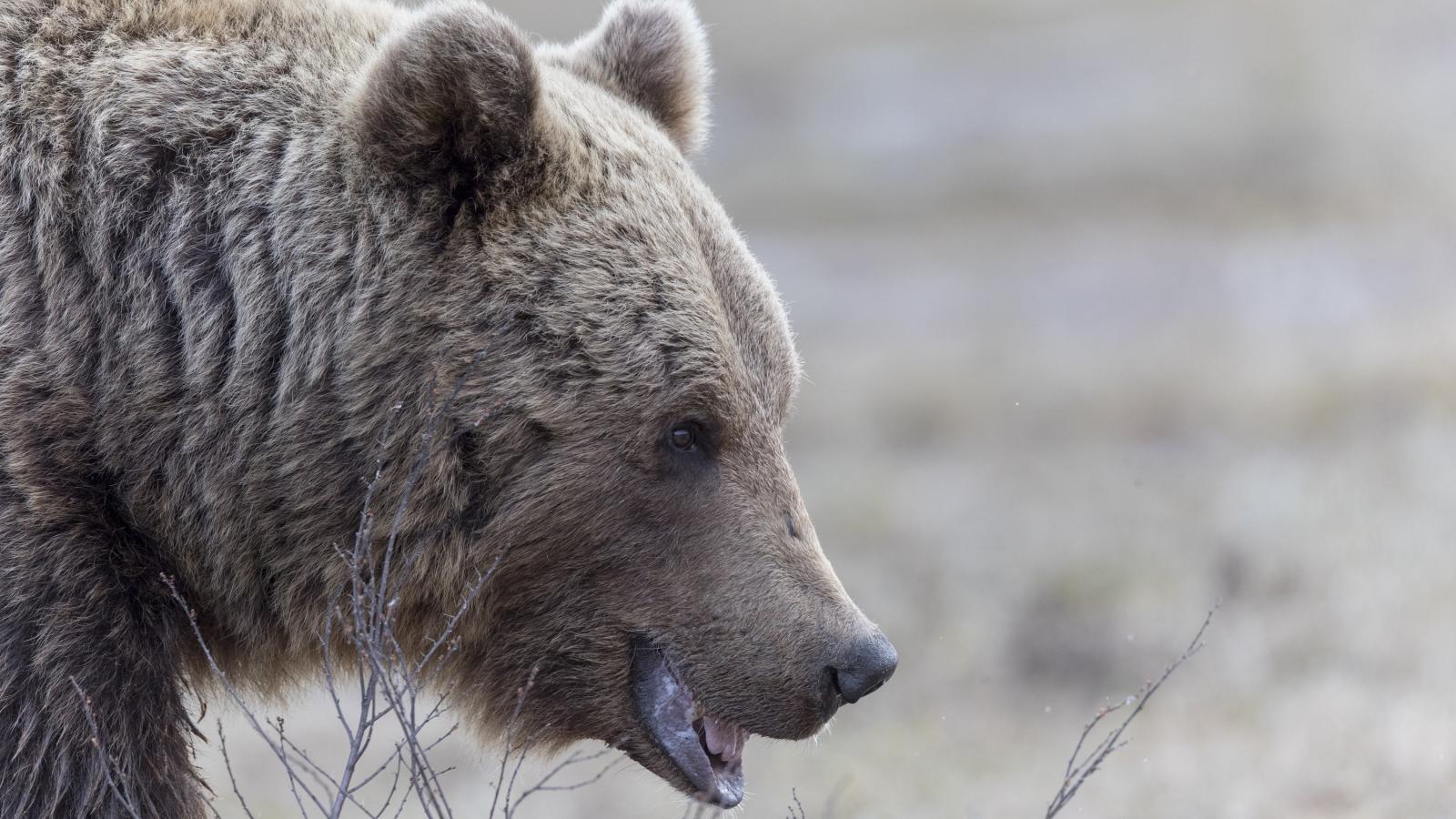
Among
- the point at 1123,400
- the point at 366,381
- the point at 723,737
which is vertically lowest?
the point at 1123,400

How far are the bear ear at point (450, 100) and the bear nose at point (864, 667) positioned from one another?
4.30ft

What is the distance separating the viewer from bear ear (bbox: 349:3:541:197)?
10.8ft

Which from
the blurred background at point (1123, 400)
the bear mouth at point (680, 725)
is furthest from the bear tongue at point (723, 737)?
the blurred background at point (1123, 400)

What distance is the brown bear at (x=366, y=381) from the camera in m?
3.31

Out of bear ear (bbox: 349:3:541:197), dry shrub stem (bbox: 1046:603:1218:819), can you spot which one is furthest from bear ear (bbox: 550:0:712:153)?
dry shrub stem (bbox: 1046:603:1218:819)

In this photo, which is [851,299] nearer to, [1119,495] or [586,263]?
[1119,495]

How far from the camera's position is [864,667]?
11.2 feet

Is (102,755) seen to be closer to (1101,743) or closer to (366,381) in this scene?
(366,381)

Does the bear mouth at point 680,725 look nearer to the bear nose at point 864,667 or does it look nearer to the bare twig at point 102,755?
the bear nose at point 864,667

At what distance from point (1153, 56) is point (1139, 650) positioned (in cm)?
2176

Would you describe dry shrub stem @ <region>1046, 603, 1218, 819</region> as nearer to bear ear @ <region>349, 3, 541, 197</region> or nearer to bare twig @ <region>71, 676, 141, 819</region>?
bear ear @ <region>349, 3, 541, 197</region>

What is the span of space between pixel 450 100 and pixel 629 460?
869mm

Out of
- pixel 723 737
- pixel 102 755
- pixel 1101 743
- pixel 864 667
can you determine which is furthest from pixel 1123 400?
pixel 102 755

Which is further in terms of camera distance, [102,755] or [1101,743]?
[1101,743]
